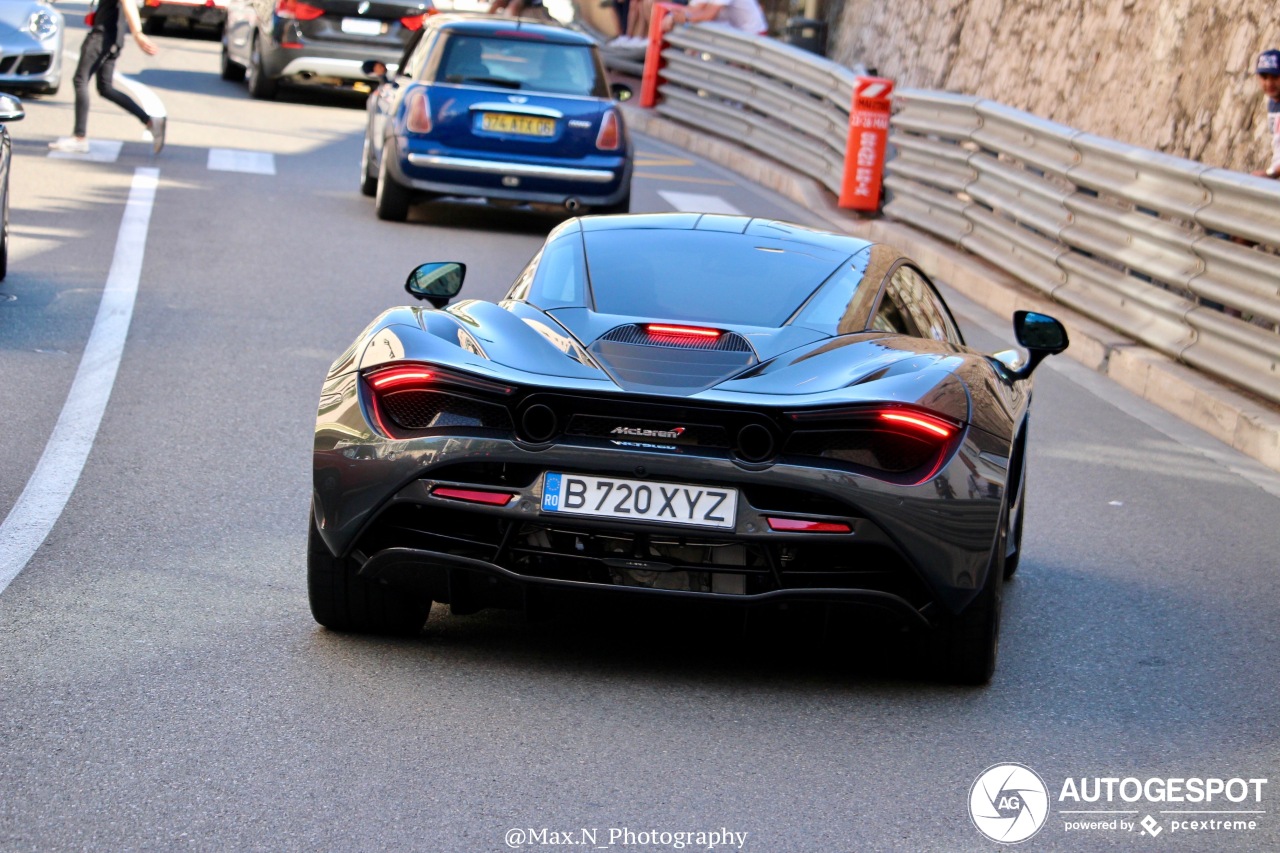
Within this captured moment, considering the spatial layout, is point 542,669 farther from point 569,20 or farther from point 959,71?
point 569,20

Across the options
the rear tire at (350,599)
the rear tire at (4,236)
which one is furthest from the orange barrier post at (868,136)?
the rear tire at (350,599)

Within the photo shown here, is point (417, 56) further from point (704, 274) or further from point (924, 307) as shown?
point (704, 274)

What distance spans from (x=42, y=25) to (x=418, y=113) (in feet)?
20.4

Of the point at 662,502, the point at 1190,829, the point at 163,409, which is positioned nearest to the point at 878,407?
the point at 662,502

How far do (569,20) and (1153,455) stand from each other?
29.9 metres

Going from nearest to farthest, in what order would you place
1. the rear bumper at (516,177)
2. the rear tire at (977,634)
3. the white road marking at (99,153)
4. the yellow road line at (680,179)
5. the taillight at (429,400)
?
1. the taillight at (429,400)
2. the rear tire at (977,634)
3. the rear bumper at (516,177)
4. the white road marking at (99,153)
5. the yellow road line at (680,179)

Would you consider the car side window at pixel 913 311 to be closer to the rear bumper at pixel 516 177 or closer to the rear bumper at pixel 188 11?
the rear bumper at pixel 516 177

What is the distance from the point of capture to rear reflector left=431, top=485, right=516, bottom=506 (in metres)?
4.93

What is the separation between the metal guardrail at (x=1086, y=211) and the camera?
426 inches

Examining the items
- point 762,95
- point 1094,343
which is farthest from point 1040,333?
point 762,95

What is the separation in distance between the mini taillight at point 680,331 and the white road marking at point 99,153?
12161mm

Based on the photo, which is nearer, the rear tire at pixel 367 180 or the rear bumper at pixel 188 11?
the rear tire at pixel 367 180

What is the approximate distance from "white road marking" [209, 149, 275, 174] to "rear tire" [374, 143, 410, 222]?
7.05 feet

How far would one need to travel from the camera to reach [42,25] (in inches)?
768
